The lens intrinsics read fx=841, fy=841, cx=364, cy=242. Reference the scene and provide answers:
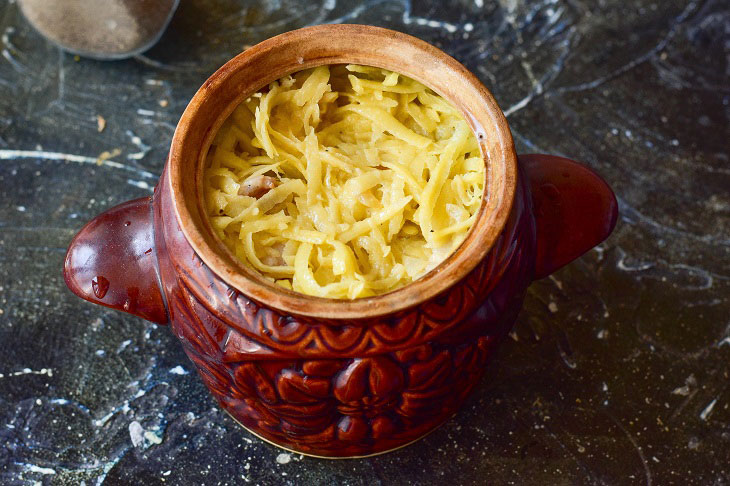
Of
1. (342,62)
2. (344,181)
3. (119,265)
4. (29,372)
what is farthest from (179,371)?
(342,62)

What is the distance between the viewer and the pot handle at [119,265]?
1.44 meters

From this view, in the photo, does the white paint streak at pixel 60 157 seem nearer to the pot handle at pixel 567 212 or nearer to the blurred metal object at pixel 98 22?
the blurred metal object at pixel 98 22

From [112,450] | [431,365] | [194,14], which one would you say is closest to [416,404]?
[431,365]

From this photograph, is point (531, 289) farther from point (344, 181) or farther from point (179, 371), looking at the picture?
point (179, 371)

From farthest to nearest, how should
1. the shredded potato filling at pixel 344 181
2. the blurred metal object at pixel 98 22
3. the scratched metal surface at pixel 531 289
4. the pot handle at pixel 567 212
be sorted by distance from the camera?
1. the blurred metal object at pixel 98 22
2. the scratched metal surface at pixel 531 289
3. the pot handle at pixel 567 212
4. the shredded potato filling at pixel 344 181

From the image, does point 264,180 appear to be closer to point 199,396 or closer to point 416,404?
point 416,404

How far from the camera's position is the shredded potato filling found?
4.45 feet

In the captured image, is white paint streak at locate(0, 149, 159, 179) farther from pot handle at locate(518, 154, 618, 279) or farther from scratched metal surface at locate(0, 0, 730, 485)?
pot handle at locate(518, 154, 618, 279)

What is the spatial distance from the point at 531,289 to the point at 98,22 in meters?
1.30

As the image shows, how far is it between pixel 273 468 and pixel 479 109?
32.4 inches

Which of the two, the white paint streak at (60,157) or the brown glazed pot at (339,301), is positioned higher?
the brown glazed pot at (339,301)

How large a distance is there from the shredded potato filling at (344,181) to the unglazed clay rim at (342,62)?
41 mm

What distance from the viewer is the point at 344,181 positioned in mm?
1465

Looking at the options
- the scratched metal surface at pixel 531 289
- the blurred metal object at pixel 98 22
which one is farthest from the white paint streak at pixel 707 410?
the blurred metal object at pixel 98 22
